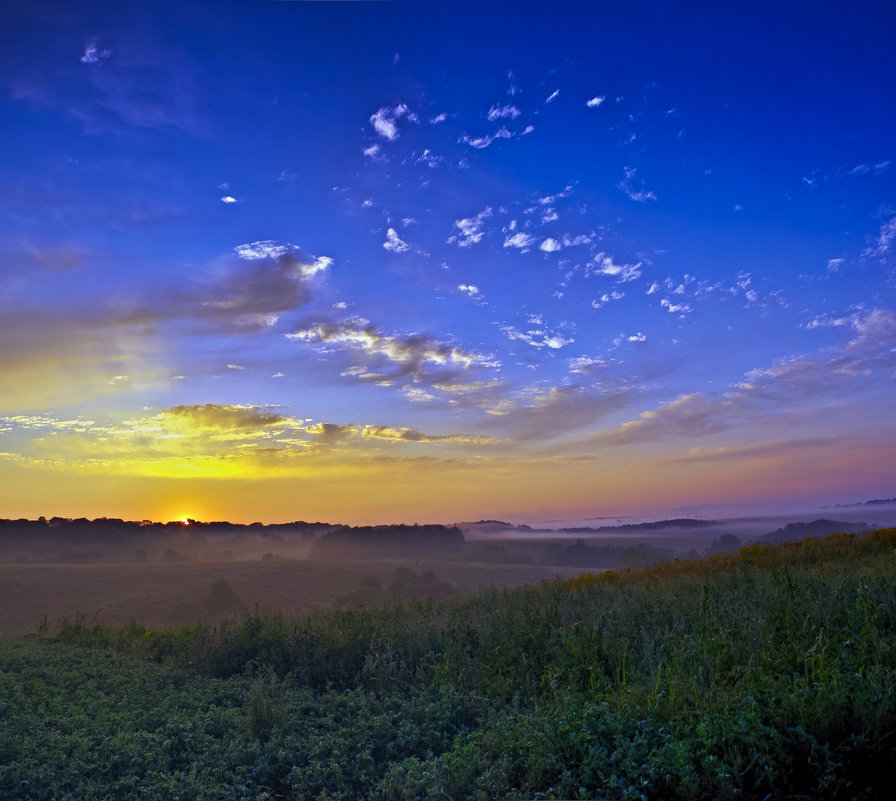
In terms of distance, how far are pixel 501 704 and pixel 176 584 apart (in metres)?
25.9

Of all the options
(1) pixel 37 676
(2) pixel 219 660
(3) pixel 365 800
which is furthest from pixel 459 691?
(1) pixel 37 676

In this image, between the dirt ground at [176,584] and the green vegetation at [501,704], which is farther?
the dirt ground at [176,584]

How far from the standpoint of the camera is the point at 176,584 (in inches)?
1120

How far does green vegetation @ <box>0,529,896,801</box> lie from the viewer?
4859 mm

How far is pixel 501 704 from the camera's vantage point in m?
7.02

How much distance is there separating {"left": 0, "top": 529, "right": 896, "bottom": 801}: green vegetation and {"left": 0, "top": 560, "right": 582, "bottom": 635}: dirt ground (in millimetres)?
8855

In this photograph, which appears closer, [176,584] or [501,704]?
[501,704]

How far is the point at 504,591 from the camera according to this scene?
484 inches

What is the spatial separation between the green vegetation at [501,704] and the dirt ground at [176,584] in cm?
885

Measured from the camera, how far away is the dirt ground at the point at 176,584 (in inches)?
848

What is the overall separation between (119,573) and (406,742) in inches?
1310

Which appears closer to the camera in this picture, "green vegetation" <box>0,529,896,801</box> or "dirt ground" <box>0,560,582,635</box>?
"green vegetation" <box>0,529,896,801</box>

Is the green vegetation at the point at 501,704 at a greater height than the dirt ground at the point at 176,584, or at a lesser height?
greater

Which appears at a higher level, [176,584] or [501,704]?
[501,704]
